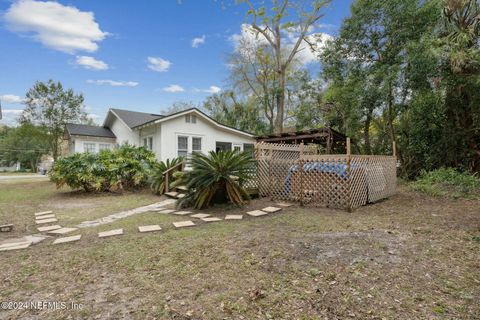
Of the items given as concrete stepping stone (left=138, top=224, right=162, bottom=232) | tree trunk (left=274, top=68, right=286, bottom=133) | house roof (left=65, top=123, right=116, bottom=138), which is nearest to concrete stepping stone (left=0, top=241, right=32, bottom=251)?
concrete stepping stone (left=138, top=224, right=162, bottom=232)

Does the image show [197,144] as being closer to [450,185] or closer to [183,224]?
[183,224]

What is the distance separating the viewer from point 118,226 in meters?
5.07

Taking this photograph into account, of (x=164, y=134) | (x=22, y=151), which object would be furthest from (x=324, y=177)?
(x=22, y=151)

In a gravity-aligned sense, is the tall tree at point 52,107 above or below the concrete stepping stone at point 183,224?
above

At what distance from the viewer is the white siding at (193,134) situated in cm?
1220

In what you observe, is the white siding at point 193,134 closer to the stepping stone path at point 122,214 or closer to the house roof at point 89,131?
the stepping stone path at point 122,214

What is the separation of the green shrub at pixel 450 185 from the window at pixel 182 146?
9635 mm

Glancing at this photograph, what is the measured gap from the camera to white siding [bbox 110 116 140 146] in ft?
47.4

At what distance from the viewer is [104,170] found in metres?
9.51

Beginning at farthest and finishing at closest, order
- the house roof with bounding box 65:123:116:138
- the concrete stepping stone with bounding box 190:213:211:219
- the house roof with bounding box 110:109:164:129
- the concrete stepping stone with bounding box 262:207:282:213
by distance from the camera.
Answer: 1. the house roof with bounding box 65:123:116:138
2. the house roof with bounding box 110:109:164:129
3. the concrete stepping stone with bounding box 262:207:282:213
4. the concrete stepping stone with bounding box 190:213:211:219

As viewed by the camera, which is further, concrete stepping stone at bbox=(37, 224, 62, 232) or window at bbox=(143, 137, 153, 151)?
window at bbox=(143, 137, 153, 151)

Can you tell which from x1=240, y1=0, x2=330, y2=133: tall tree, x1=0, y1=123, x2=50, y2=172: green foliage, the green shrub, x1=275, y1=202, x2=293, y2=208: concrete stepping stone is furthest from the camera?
x1=0, y1=123, x2=50, y2=172: green foliage

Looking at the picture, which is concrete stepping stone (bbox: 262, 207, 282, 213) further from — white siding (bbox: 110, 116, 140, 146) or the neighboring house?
white siding (bbox: 110, 116, 140, 146)

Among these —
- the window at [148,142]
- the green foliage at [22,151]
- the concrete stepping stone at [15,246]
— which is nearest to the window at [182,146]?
the window at [148,142]
